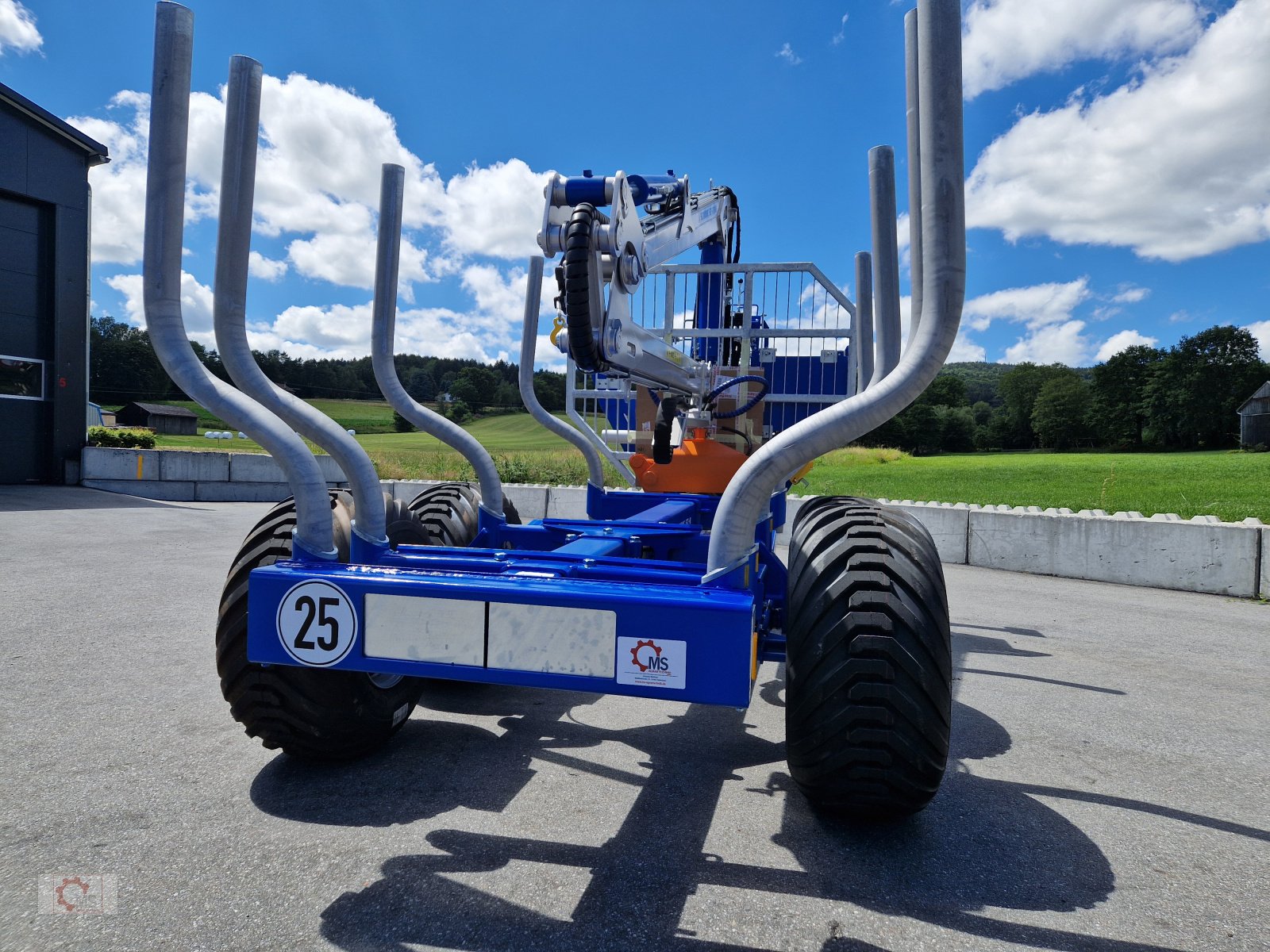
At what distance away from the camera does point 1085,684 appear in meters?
4.60

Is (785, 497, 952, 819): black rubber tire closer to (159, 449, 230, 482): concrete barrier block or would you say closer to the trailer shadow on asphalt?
the trailer shadow on asphalt

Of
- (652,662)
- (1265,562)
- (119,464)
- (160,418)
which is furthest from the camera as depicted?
(160,418)

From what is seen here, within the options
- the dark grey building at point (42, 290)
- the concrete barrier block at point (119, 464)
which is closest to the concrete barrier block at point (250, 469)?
the concrete barrier block at point (119, 464)

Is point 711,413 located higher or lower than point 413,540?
higher

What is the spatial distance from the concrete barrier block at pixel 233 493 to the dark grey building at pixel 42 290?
2946mm

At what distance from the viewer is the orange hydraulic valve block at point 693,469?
5.44m

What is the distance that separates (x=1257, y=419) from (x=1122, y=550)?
59.6 meters

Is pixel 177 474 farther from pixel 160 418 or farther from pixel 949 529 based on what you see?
pixel 160 418

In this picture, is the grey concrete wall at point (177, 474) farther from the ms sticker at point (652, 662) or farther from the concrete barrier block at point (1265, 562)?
the ms sticker at point (652, 662)

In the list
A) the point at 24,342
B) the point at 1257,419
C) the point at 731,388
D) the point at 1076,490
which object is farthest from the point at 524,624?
the point at 1257,419

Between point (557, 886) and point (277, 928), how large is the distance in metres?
0.74

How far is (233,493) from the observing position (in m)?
17.0

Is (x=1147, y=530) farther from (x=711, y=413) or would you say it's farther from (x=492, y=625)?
(x=492, y=625)

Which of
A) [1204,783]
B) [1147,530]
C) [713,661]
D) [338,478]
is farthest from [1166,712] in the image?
[338,478]
